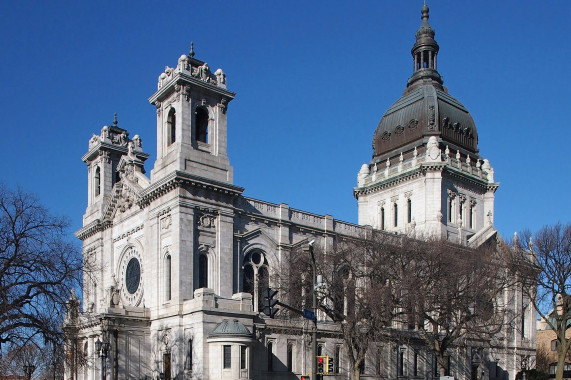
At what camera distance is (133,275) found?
5388 cm

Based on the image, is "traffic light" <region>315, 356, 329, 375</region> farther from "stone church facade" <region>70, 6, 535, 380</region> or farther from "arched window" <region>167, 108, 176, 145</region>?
"arched window" <region>167, 108, 176, 145</region>

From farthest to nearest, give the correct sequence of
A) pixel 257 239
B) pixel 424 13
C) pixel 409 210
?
1. pixel 424 13
2. pixel 409 210
3. pixel 257 239

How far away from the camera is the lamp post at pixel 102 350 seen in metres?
42.2

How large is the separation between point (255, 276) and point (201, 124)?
12.5 m

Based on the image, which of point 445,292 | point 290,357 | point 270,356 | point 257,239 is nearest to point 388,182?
point 257,239

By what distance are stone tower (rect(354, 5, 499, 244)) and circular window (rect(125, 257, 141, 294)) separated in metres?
28.7

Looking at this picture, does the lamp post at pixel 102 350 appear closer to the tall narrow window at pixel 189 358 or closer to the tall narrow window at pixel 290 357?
the tall narrow window at pixel 189 358

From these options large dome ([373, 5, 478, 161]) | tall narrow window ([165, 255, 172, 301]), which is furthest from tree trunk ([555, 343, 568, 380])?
tall narrow window ([165, 255, 172, 301])

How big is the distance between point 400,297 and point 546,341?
6004cm

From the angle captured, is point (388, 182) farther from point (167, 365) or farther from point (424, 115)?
point (167, 365)

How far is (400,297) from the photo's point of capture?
141 feet

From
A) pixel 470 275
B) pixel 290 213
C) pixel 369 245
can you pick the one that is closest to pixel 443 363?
pixel 470 275

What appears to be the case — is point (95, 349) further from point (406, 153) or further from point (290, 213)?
point (406, 153)

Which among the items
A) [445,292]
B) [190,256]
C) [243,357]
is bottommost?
[243,357]
